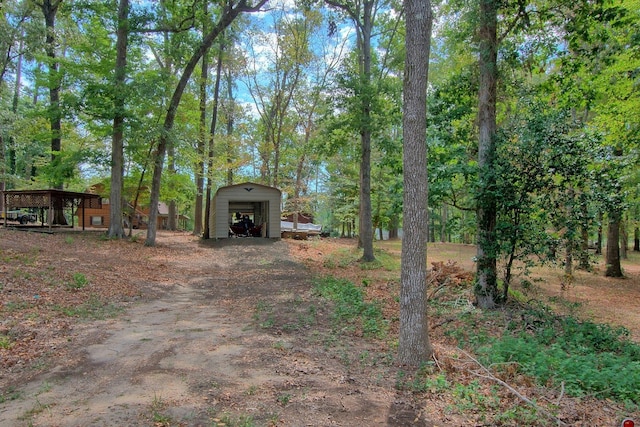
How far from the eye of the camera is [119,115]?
12742 millimetres

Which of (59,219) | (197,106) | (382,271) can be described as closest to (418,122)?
(382,271)

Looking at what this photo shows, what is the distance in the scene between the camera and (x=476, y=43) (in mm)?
7277

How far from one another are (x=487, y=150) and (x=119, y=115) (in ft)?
38.7

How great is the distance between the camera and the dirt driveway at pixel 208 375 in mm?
2861

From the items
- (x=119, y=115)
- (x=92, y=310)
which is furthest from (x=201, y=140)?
(x=92, y=310)

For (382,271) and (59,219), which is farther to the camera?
(59,219)

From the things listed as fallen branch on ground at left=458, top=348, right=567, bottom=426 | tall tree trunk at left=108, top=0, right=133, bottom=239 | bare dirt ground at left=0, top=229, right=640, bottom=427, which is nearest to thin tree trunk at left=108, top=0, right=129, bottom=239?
tall tree trunk at left=108, top=0, right=133, bottom=239

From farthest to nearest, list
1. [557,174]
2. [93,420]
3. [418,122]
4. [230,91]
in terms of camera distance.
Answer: [230,91] → [557,174] → [418,122] → [93,420]

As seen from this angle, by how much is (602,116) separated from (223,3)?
42.2 ft

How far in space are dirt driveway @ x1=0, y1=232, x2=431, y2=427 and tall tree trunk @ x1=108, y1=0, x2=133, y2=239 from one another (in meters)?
8.47

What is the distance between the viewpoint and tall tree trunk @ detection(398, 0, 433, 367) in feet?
13.6

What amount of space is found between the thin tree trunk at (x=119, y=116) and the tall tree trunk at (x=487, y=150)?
35.7 ft

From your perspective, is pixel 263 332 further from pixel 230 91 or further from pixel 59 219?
pixel 230 91

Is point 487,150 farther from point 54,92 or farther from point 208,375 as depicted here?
point 54,92
